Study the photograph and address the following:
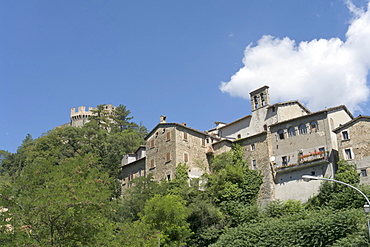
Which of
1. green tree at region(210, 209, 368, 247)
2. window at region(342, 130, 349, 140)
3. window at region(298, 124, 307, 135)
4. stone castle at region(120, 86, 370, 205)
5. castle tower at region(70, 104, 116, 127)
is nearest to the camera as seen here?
green tree at region(210, 209, 368, 247)

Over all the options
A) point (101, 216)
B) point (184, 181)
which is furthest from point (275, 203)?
point (101, 216)

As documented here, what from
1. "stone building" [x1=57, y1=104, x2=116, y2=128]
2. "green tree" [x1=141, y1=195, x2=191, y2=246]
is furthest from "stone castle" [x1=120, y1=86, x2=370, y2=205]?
"stone building" [x1=57, y1=104, x2=116, y2=128]

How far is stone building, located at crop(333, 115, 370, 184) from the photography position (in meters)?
35.4

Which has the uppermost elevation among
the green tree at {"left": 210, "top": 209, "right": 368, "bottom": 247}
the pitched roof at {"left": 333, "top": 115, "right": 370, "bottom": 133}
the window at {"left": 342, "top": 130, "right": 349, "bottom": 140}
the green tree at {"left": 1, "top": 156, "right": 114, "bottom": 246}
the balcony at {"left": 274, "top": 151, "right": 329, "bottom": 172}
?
the pitched roof at {"left": 333, "top": 115, "right": 370, "bottom": 133}

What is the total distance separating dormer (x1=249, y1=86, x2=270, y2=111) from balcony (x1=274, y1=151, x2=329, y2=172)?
8754 millimetres

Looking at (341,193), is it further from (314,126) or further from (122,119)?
(122,119)

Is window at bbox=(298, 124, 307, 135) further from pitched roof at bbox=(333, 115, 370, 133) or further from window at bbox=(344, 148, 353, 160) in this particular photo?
window at bbox=(344, 148, 353, 160)

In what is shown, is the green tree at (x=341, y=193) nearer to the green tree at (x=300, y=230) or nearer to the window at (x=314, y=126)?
the green tree at (x=300, y=230)

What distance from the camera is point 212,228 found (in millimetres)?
38688

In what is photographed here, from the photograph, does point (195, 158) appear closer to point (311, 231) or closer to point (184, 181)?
Result: point (184, 181)

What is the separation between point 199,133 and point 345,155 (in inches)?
668

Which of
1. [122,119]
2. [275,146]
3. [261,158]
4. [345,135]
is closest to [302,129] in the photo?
[275,146]

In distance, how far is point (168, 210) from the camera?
118 ft

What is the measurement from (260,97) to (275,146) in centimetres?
785
